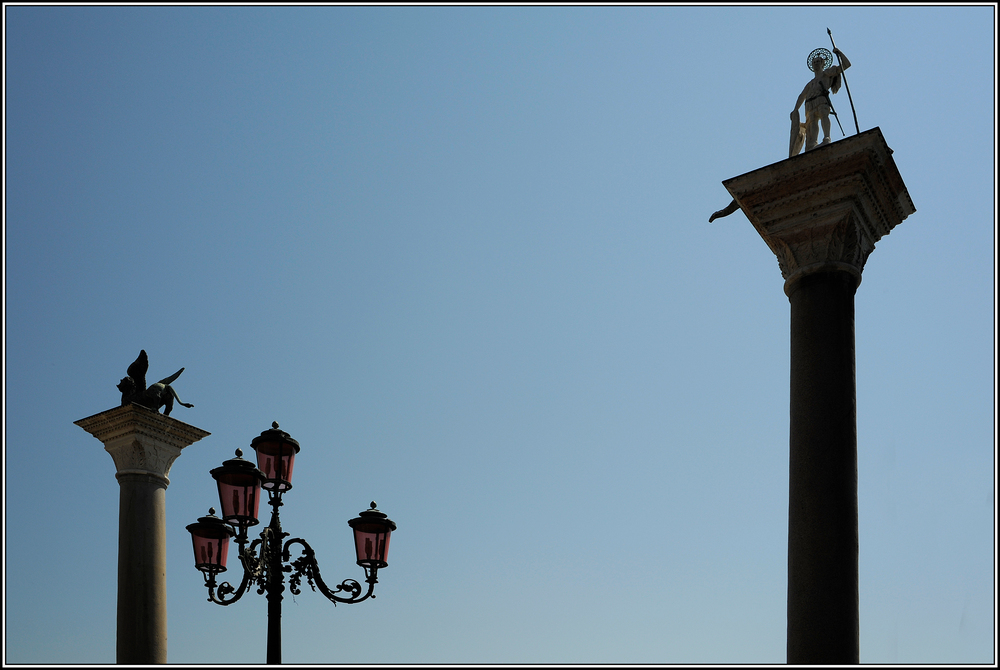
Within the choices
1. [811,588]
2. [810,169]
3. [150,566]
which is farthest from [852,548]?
[150,566]

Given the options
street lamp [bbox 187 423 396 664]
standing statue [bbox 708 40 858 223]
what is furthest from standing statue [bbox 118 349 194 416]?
standing statue [bbox 708 40 858 223]

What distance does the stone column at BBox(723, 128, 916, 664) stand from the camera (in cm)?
761

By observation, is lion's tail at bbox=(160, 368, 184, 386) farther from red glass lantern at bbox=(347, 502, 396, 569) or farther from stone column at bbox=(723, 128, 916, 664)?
stone column at bbox=(723, 128, 916, 664)

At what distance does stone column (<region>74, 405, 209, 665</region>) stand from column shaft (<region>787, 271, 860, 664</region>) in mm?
9311

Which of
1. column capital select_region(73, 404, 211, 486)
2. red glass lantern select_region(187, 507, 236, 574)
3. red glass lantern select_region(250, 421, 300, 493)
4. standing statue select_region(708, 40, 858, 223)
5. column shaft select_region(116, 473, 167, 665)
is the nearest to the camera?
standing statue select_region(708, 40, 858, 223)

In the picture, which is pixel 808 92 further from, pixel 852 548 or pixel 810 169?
pixel 852 548

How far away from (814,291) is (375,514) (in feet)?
→ 17.8

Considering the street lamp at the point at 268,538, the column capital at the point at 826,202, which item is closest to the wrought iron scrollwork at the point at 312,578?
the street lamp at the point at 268,538

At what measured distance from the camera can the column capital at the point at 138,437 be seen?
14.7 m

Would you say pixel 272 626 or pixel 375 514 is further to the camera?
pixel 375 514

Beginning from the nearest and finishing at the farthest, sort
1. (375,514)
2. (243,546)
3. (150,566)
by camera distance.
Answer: (243,546) → (375,514) → (150,566)

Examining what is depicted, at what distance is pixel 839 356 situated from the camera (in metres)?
8.28

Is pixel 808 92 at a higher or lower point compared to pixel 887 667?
higher

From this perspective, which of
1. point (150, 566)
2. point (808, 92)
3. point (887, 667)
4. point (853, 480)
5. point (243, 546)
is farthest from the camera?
point (150, 566)
